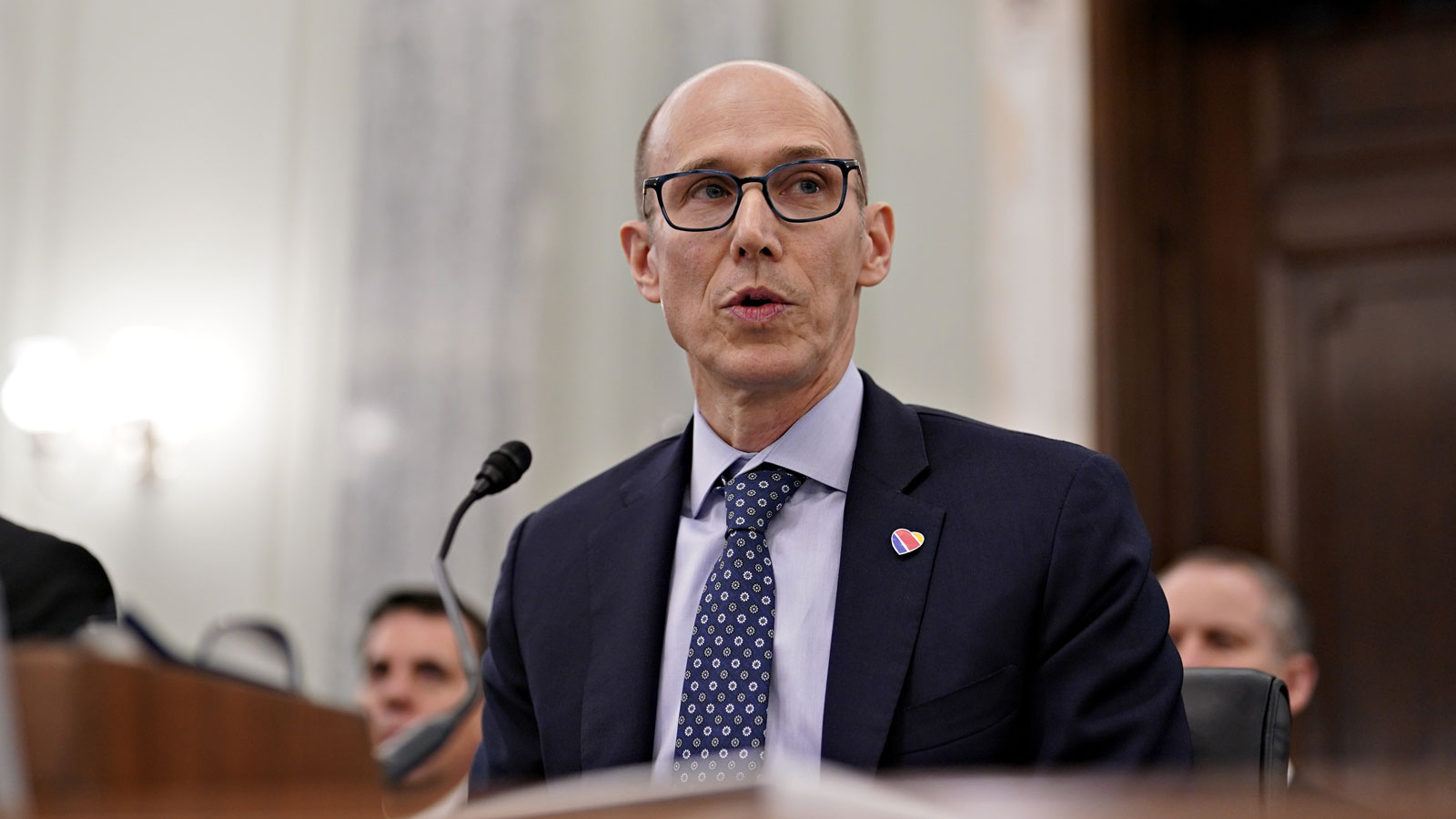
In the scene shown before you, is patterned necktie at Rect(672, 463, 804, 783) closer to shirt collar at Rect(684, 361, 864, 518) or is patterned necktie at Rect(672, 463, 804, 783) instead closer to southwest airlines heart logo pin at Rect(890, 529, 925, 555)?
shirt collar at Rect(684, 361, 864, 518)

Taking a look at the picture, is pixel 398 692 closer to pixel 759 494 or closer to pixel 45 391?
pixel 759 494

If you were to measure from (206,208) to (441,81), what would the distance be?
120 centimetres

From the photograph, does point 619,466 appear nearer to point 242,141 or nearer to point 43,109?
point 242,141

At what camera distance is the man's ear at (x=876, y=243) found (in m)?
2.16

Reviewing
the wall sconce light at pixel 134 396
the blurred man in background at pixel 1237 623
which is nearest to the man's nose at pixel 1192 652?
the blurred man in background at pixel 1237 623

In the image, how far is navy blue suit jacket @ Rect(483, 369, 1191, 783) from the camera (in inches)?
68.3

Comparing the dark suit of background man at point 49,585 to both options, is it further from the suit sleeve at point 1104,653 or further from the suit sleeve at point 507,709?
the suit sleeve at point 1104,653

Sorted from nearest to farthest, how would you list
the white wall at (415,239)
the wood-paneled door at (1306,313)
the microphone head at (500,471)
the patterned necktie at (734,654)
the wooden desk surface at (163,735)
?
the wooden desk surface at (163,735) < the patterned necktie at (734,654) < the microphone head at (500,471) < the wood-paneled door at (1306,313) < the white wall at (415,239)

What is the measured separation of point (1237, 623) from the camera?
327cm

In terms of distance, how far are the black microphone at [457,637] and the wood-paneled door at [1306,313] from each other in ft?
9.46

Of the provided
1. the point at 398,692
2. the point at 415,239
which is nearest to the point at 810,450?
the point at 398,692

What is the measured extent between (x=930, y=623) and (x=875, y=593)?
0.27 ft

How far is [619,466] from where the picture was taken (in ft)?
7.39

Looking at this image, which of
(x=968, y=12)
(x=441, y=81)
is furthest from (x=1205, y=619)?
(x=441, y=81)
